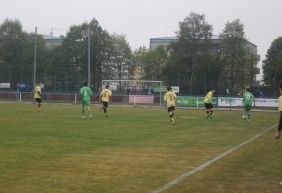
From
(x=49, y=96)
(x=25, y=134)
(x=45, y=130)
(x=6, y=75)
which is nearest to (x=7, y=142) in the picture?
(x=25, y=134)

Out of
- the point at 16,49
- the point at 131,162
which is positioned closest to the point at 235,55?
the point at 16,49

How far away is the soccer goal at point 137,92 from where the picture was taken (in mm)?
53906

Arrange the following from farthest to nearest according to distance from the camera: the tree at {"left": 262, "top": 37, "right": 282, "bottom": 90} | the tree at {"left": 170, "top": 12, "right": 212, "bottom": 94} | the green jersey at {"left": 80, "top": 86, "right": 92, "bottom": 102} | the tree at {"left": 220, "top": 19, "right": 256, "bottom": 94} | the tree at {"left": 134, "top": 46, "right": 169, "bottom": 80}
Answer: the tree at {"left": 134, "top": 46, "right": 169, "bottom": 80}
the tree at {"left": 170, "top": 12, "right": 212, "bottom": 94}
the tree at {"left": 220, "top": 19, "right": 256, "bottom": 94}
the tree at {"left": 262, "top": 37, "right": 282, "bottom": 90}
the green jersey at {"left": 80, "top": 86, "right": 92, "bottom": 102}

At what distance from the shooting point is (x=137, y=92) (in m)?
56.4

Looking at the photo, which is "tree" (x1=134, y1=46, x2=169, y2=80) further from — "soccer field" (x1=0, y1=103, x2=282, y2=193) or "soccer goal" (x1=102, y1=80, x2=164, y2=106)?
"soccer field" (x1=0, y1=103, x2=282, y2=193)

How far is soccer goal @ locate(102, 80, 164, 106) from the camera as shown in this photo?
53.9 meters

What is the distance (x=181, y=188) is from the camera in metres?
9.01

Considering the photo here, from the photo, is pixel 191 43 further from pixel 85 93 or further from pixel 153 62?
pixel 85 93

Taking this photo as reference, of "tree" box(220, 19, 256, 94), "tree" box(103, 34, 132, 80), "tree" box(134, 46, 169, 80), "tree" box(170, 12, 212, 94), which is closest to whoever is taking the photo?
"tree" box(220, 19, 256, 94)

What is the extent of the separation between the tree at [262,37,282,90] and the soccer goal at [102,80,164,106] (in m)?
13.1

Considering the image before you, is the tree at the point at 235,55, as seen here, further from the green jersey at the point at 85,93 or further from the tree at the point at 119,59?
the green jersey at the point at 85,93

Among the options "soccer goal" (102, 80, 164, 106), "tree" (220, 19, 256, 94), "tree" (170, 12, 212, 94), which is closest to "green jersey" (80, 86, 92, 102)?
"soccer goal" (102, 80, 164, 106)

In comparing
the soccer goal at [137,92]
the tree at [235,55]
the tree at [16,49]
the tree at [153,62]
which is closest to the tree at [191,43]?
the tree at [235,55]

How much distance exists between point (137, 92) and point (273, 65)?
28421mm
